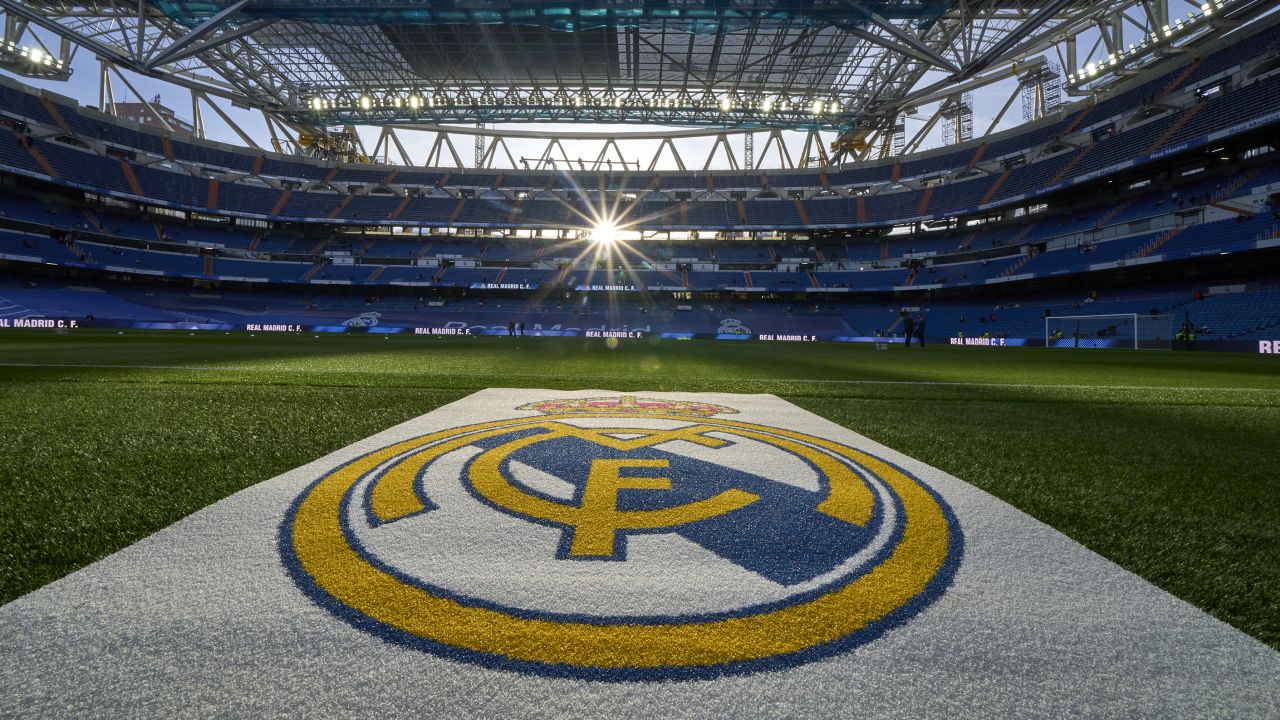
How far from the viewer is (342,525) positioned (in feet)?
5.59

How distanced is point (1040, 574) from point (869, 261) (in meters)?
49.0

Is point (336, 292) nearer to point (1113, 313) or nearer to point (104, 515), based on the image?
point (104, 515)

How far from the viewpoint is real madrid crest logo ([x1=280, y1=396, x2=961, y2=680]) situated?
1.09 m

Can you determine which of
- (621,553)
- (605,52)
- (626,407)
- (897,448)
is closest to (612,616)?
(621,553)

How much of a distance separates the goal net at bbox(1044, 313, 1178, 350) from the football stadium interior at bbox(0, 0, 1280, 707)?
21 centimetres


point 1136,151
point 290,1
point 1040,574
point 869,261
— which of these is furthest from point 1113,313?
point 290,1

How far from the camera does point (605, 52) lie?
30.7 metres

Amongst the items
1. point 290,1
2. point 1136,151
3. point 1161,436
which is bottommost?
point 1161,436

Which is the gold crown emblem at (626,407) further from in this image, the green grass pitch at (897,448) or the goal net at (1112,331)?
the goal net at (1112,331)

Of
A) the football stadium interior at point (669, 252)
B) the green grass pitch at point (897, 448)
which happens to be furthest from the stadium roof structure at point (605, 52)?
the green grass pitch at point (897, 448)

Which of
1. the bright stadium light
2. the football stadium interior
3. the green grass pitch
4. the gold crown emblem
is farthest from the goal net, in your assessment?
the bright stadium light

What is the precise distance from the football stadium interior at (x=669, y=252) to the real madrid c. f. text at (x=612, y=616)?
27 cm

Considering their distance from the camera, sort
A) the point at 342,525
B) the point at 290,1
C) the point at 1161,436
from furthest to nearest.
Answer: the point at 290,1 < the point at 1161,436 < the point at 342,525

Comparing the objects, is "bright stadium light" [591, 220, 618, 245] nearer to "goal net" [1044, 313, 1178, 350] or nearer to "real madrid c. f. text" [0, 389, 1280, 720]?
"goal net" [1044, 313, 1178, 350]
